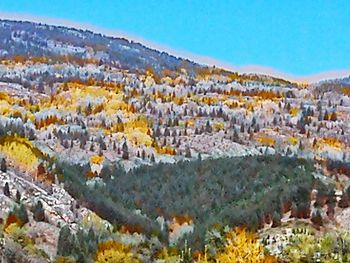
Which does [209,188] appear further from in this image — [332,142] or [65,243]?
[332,142]

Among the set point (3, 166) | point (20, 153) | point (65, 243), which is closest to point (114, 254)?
point (65, 243)

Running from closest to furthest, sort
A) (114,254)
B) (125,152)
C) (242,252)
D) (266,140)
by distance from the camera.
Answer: (114,254) < (242,252) < (125,152) < (266,140)

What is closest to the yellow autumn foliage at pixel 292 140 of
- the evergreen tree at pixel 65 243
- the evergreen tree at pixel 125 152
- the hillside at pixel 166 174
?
the hillside at pixel 166 174

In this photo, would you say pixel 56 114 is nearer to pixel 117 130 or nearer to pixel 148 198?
pixel 117 130

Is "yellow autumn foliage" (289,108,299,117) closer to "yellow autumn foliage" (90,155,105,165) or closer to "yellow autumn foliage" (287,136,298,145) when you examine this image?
"yellow autumn foliage" (287,136,298,145)

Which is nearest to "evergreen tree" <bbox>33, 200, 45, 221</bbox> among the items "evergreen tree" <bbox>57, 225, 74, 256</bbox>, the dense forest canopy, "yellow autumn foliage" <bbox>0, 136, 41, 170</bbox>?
"evergreen tree" <bbox>57, 225, 74, 256</bbox>

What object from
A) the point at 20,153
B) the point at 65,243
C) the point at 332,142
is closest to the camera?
the point at 65,243
